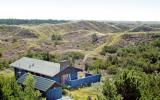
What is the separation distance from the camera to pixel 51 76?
43.9m

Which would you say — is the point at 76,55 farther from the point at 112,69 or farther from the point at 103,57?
the point at 112,69

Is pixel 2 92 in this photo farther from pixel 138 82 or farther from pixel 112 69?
pixel 112 69

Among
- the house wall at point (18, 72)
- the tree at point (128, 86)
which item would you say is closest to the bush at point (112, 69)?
the house wall at point (18, 72)

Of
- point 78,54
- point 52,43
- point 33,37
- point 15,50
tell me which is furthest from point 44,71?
point 33,37

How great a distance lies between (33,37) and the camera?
134750 millimetres

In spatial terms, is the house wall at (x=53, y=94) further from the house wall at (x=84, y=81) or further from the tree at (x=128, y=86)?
the tree at (x=128, y=86)

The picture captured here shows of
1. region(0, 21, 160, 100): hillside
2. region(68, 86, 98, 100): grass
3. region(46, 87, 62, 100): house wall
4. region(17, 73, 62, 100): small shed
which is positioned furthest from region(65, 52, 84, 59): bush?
region(46, 87, 62, 100): house wall

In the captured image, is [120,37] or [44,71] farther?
[120,37]

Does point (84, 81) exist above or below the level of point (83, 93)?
above

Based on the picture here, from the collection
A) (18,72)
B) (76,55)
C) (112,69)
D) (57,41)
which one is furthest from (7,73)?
(57,41)

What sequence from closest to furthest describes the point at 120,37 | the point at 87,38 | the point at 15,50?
the point at 15,50, the point at 120,37, the point at 87,38

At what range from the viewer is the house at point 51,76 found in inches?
1563

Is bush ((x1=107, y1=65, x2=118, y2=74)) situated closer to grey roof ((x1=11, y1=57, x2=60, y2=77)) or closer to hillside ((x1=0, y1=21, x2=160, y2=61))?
grey roof ((x1=11, y1=57, x2=60, y2=77))

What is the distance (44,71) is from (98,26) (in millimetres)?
149896
